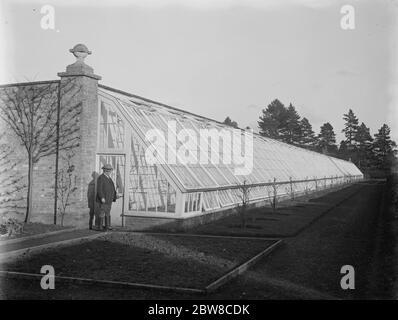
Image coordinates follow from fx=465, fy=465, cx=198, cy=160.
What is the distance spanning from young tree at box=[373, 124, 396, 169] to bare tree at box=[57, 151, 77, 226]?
8653 cm

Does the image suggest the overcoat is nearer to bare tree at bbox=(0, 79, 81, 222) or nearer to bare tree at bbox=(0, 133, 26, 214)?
bare tree at bbox=(0, 79, 81, 222)

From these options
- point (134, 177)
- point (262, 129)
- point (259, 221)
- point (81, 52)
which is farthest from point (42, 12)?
point (262, 129)

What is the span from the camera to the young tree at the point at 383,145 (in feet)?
306

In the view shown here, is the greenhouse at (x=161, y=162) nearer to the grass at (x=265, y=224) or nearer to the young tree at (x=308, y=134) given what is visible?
the grass at (x=265, y=224)

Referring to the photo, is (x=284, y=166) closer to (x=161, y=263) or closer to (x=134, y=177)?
(x=134, y=177)

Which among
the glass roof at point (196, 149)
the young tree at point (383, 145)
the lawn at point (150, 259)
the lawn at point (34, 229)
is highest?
the young tree at point (383, 145)

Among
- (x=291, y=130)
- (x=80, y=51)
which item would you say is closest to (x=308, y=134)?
(x=291, y=130)

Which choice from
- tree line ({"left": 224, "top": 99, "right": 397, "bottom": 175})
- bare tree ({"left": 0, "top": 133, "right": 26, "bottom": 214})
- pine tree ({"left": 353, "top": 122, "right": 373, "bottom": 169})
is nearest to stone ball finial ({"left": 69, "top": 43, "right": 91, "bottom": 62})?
bare tree ({"left": 0, "top": 133, "right": 26, "bottom": 214})

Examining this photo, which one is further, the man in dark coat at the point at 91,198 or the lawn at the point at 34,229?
the man in dark coat at the point at 91,198

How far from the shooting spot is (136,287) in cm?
740

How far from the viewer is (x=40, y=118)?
15.1m

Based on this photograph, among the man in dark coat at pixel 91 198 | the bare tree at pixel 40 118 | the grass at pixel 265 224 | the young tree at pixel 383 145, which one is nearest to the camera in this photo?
the grass at pixel 265 224

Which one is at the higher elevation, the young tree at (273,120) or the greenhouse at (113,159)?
the young tree at (273,120)

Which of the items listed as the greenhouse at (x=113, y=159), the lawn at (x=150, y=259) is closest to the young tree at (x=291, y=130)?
the greenhouse at (x=113, y=159)
